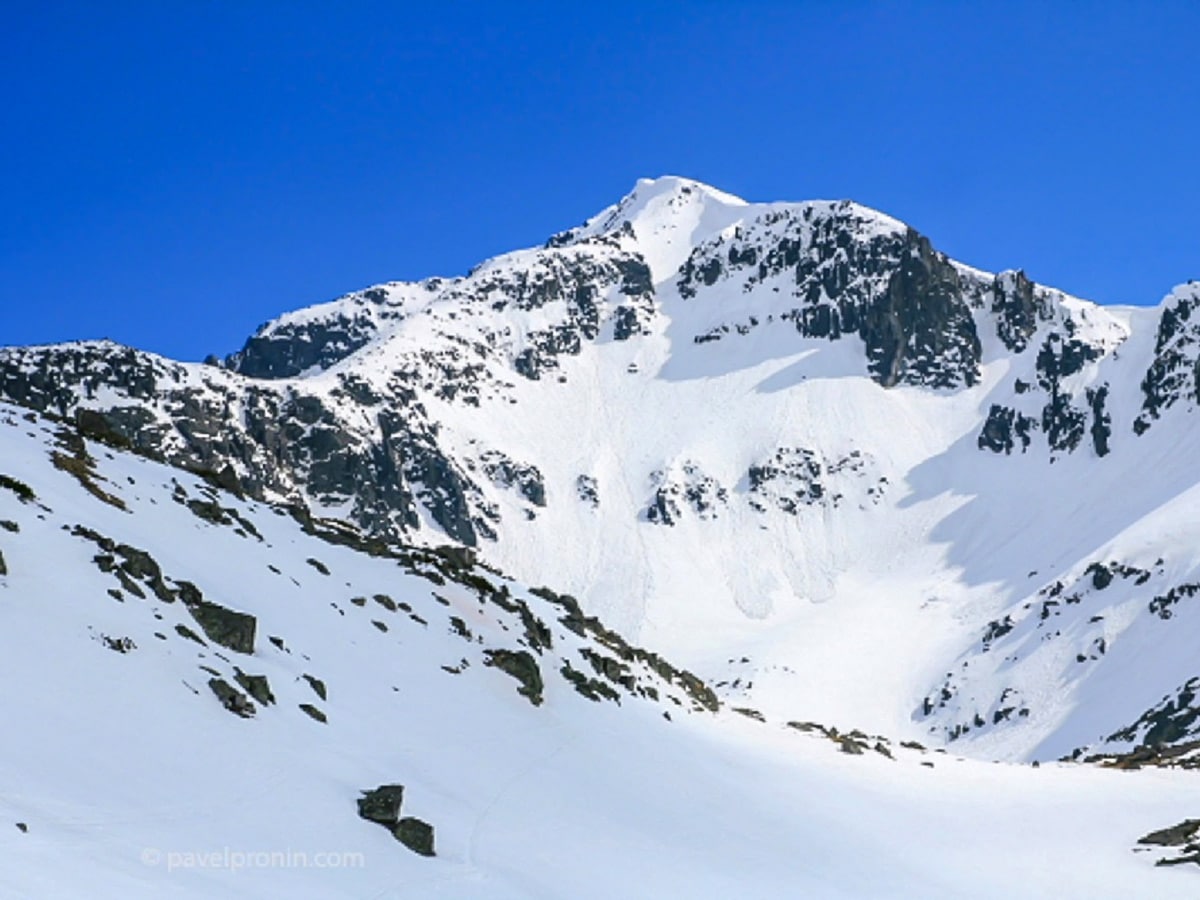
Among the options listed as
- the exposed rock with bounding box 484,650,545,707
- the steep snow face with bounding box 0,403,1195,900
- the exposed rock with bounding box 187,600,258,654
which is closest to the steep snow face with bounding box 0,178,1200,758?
the steep snow face with bounding box 0,403,1195,900

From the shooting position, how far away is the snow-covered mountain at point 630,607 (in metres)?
21.4

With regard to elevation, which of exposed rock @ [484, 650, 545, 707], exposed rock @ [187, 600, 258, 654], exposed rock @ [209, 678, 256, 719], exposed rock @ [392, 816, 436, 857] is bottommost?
exposed rock @ [392, 816, 436, 857]

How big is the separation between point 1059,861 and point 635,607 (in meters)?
113

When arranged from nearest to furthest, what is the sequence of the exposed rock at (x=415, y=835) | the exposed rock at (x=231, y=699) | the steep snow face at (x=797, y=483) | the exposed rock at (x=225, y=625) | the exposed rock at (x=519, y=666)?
1. the exposed rock at (x=415, y=835)
2. the exposed rock at (x=231, y=699)
3. the exposed rock at (x=225, y=625)
4. the exposed rock at (x=519, y=666)
5. the steep snow face at (x=797, y=483)

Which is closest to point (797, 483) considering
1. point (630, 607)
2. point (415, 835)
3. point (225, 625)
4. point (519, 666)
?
point (630, 607)

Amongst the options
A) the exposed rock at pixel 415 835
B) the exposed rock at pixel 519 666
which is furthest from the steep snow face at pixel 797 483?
the exposed rock at pixel 415 835

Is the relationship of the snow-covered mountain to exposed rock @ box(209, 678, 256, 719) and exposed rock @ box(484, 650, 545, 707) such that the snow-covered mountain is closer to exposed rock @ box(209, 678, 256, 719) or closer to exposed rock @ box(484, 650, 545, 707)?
exposed rock @ box(209, 678, 256, 719)

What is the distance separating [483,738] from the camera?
1160 inches

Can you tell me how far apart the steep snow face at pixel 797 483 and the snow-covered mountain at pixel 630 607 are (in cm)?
65

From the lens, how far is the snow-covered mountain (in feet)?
70.2

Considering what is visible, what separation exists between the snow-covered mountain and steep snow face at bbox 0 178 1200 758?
25.5 inches

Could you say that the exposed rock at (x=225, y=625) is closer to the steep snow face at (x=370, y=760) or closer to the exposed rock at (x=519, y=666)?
the steep snow face at (x=370, y=760)

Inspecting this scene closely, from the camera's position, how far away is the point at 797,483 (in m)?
171

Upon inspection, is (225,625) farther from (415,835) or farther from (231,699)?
(415,835)
